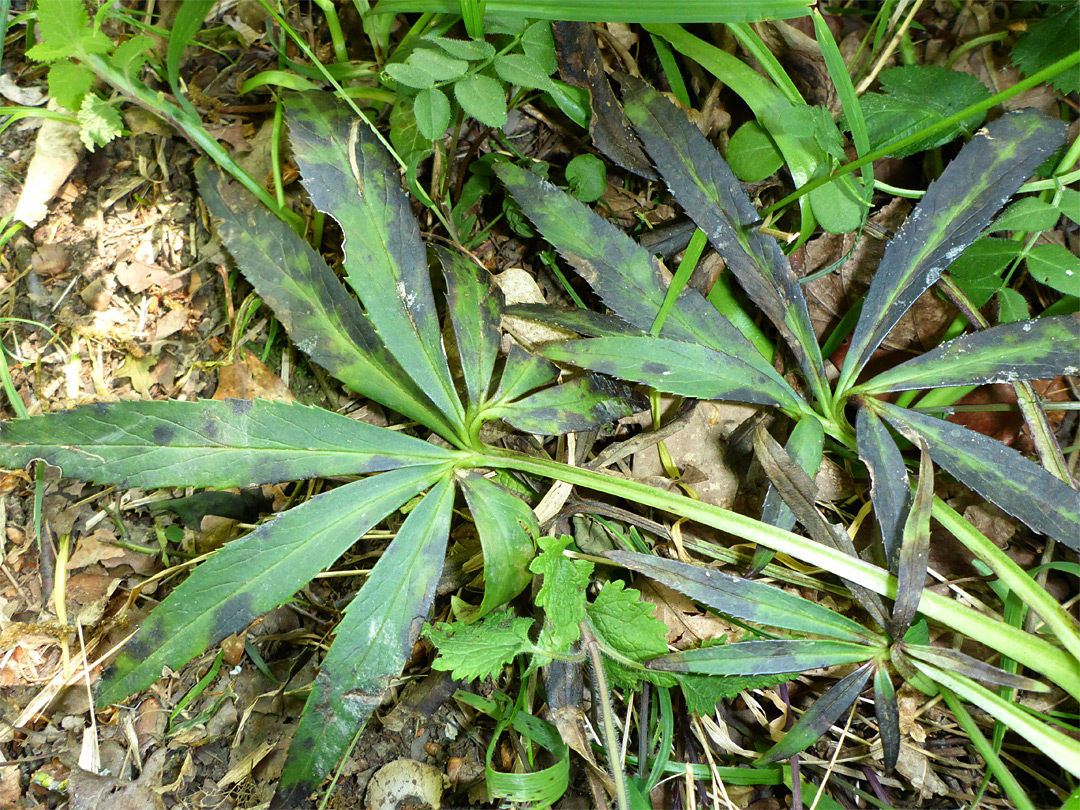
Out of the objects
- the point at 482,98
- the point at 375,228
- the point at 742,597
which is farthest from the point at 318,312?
the point at 742,597

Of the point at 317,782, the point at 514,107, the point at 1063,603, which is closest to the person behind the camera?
the point at 317,782

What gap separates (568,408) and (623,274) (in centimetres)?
31

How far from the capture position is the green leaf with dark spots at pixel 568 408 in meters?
1.45

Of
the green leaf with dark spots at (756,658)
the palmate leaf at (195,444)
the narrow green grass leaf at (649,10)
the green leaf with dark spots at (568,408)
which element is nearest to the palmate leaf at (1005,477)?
the green leaf with dark spots at (756,658)

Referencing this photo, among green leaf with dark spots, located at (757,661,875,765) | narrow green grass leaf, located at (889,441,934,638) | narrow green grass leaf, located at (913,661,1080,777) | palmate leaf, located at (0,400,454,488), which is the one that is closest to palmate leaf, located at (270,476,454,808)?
palmate leaf, located at (0,400,454,488)

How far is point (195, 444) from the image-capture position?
1.33 meters

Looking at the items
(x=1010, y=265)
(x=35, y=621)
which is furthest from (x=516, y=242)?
(x=35, y=621)

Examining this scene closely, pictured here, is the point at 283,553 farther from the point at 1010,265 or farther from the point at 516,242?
the point at 1010,265

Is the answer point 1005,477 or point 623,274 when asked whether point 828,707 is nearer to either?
point 1005,477

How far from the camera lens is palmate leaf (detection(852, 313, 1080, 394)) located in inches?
54.3

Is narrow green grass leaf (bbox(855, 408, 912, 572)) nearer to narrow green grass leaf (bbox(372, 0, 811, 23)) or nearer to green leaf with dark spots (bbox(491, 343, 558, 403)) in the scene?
green leaf with dark spots (bbox(491, 343, 558, 403))

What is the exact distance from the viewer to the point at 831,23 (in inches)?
66.7

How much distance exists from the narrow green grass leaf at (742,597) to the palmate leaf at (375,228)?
0.52 meters

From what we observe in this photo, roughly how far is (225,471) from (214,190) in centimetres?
68
